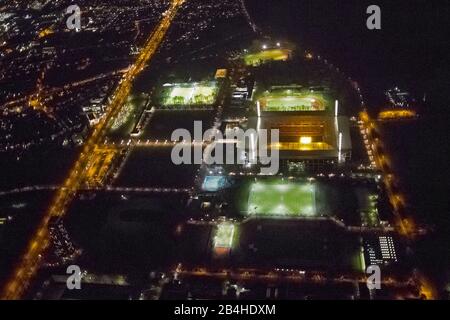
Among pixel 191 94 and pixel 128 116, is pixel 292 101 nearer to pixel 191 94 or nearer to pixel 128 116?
pixel 191 94

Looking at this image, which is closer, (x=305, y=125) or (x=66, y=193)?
(x=66, y=193)

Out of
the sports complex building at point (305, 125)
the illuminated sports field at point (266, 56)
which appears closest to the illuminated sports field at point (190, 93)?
the sports complex building at point (305, 125)

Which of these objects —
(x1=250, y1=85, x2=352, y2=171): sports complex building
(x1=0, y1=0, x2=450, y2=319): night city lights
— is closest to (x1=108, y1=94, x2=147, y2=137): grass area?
(x1=0, y1=0, x2=450, y2=319): night city lights

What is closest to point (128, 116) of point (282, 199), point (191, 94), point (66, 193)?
point (191, 94)

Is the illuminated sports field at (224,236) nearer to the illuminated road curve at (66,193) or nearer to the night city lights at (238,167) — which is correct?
the night city lights at (238,167)

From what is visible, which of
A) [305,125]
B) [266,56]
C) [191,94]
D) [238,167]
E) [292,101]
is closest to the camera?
[238,167]

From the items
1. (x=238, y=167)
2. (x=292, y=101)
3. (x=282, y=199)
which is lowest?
(x=282, y=199)

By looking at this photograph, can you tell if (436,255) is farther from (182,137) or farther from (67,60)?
(67,60)

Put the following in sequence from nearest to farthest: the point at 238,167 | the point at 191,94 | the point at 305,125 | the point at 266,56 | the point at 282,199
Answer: the point at 282,199 → the point at 238,167 → the point at 305,125 → the point at 191,94 → the point at 266,56
